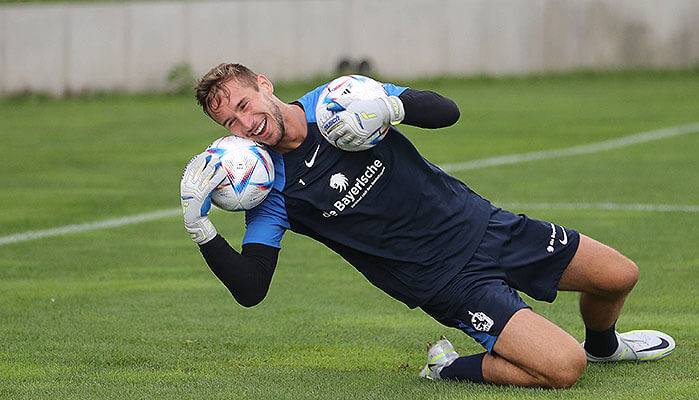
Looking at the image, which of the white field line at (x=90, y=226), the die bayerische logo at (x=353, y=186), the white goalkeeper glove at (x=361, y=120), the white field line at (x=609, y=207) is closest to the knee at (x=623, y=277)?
the die bayerische logo at (x=353, y=186)

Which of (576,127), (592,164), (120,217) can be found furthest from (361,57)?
(120,217)

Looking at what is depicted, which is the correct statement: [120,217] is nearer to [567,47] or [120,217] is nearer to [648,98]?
[648,98]

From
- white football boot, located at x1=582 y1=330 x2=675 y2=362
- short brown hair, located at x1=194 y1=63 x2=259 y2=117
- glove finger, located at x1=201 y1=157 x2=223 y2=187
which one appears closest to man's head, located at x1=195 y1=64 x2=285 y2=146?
short brown hair, located at x1=194 y1=63 x2=259 y2=117

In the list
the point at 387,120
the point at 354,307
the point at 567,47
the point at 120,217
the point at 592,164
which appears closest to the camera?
the point at 387,120

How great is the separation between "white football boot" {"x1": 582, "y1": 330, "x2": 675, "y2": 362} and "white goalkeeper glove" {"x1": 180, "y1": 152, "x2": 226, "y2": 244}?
2068mm

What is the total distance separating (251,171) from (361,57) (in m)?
17.9

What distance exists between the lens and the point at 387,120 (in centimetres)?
493

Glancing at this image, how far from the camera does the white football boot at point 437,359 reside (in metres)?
5.33

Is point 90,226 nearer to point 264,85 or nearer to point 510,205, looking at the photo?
point 510,205

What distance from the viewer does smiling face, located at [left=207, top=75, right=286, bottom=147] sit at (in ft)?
16.6

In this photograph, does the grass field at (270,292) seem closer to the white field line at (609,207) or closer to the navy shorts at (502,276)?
the white field line at (609,207)

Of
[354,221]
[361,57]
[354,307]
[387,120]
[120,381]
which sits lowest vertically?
[361,57]

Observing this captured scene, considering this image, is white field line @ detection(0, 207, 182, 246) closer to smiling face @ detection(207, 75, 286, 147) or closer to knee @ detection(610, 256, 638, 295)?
smiling face @ detection(207, 75, 286, 147)

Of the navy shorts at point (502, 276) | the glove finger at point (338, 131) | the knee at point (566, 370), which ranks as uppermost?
the glove finger at point (338, 131)
